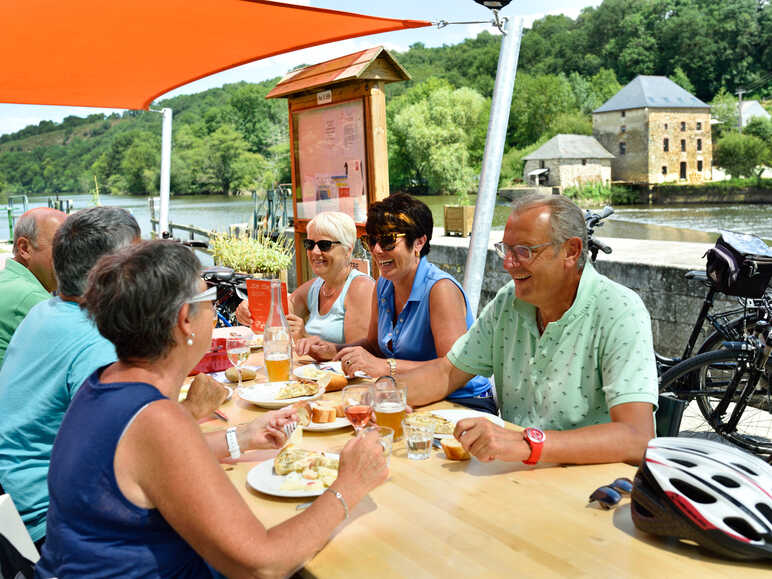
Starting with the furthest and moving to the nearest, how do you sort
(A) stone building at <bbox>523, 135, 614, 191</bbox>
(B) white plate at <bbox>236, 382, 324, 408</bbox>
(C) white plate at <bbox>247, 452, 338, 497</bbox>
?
1. (A) stone building at <bbox>523, 135, 614, 191</bbox>
2. (B) white plate at <bbox>236, 382, 324, 408</bbox>
3. (C) white plate at <bbox>247, 452, 338, 497</bbox>

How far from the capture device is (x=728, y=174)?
8344 cm

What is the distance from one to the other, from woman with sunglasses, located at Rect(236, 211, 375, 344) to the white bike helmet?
2150 millimetres

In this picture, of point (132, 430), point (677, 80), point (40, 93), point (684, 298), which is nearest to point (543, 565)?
point (132, 430)

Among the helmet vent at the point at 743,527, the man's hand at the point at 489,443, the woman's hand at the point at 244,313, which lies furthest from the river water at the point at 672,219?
the helmet vent at the point at 743,527

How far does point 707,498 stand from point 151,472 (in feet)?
3.29

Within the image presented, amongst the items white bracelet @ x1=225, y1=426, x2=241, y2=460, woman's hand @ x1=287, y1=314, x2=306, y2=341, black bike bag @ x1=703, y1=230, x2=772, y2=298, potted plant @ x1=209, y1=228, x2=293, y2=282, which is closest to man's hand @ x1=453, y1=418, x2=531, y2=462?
white bracelet @ x1=225, y1=426, x2=241, y2=460

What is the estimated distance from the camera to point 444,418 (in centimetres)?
200

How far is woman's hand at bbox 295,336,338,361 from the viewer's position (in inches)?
114

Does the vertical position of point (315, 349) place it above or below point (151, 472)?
below

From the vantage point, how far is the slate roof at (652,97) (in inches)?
3221

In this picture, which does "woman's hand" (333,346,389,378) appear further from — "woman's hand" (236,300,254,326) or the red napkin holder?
"woman's hand" (236,300,254,326)

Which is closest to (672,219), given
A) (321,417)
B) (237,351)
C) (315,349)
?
(315,349)

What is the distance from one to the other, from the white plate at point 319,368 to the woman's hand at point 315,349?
51 millimetres

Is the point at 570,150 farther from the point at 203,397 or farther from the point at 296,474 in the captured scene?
the point at 296,474
